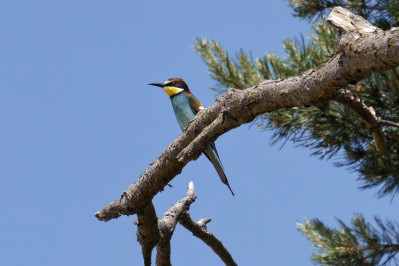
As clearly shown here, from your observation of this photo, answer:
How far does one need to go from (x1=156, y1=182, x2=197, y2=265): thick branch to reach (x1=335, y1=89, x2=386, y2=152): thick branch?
34.7 inches

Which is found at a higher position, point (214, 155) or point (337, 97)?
point (214, 155)

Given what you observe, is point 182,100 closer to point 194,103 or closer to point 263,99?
point 194,103

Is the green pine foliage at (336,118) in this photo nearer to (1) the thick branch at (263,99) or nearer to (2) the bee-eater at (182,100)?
(2) the bee-eater at (182,100)

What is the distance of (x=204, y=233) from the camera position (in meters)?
2.84

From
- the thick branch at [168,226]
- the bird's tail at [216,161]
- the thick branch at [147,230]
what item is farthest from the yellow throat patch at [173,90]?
the thick branch at [147,230]

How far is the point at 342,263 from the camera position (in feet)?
13.9

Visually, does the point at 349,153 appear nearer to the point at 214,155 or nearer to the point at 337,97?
the point at 214,155

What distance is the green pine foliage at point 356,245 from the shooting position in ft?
13.7

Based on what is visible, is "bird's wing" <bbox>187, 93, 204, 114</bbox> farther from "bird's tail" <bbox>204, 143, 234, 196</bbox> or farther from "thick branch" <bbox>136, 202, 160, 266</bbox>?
"thick branch" <bbox>136, 202, 160, 266</bbox>

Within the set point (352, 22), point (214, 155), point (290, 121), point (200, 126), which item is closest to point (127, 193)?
point (200, 126)

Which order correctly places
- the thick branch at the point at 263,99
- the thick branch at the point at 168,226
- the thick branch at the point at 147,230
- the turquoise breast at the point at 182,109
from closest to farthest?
the thick branch at the point at 263,99 < the thick branch at the point at 147,230 < the thick branch at the point at 168,226 < the turquoise breast at the point at 182,109

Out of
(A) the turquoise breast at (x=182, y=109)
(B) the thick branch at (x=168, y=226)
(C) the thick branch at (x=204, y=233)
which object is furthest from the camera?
(A) the turquoise breast at (x=182, y=109)

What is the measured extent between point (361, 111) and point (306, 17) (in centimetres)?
256

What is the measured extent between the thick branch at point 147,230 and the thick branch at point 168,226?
3.5 inches
